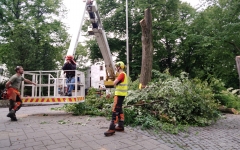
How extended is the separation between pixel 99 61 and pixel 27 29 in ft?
28.8

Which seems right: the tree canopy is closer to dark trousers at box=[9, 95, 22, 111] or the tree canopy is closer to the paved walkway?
the paved walkway

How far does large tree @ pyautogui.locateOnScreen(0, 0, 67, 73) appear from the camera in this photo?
15.4m

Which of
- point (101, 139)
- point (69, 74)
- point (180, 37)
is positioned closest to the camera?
point (101, 139)

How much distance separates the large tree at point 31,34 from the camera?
1541 centimetres

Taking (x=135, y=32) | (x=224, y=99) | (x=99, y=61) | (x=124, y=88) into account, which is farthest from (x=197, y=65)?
(x=124, y=88)

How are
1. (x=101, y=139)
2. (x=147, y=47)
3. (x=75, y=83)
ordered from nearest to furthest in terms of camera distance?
(x=101, y=139) < (x=75, y=83) < (x=147, y=47)

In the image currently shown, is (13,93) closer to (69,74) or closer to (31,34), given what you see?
(69,74)

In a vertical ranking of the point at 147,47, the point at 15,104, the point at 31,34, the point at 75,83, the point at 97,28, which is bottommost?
the point at 15,104

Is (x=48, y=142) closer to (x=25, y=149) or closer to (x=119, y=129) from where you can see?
(x=25, y=149)

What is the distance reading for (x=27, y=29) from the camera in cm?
1761

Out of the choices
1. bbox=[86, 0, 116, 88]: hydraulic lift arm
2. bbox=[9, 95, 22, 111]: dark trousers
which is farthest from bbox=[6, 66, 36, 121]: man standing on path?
bbox=[86, 0, 116, 88]: hydraulic lift arm

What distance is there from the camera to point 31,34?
19000 mm

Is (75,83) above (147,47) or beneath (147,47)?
beneath

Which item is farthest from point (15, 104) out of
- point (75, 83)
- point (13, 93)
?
point (75, 83)
